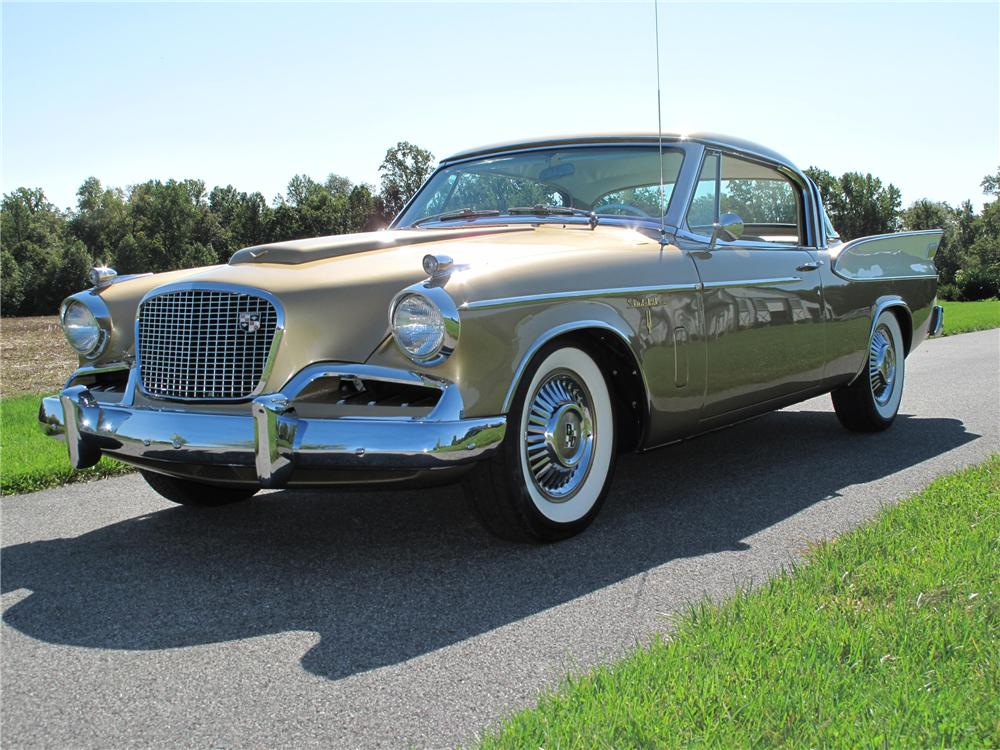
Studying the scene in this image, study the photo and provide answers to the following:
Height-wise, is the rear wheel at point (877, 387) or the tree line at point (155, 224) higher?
the tree line at point (155, 224)

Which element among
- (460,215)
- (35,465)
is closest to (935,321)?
(460,215)

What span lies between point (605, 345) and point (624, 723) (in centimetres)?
209

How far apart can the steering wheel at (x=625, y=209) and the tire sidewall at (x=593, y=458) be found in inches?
41.3

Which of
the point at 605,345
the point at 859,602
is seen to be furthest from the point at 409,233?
the point at 859,602

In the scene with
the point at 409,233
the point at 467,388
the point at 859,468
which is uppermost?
the point at 409,233

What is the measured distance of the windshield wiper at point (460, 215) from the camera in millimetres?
4961

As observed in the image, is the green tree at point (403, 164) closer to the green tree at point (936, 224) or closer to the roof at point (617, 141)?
the green tree at point (936, 224)

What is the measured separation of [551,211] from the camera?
4.80m

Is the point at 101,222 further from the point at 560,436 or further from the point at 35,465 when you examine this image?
the point at 560,436

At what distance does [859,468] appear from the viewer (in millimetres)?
5094

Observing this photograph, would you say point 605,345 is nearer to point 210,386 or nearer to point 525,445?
point 525,445

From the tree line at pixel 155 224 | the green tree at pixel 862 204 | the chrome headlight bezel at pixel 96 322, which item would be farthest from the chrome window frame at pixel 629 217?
the green tree at pixel 862 204

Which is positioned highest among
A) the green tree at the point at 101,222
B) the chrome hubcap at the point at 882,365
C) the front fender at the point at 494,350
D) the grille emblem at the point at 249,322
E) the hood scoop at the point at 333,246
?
the green tree at the point at 101,222

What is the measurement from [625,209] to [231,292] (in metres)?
2.04
